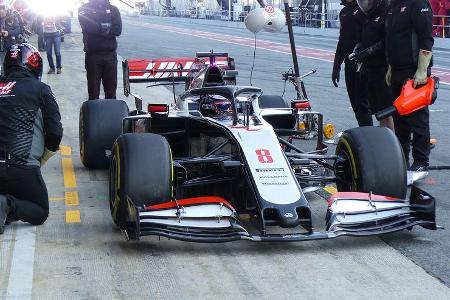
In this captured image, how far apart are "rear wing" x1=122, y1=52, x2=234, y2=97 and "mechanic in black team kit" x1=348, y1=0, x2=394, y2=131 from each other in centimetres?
175

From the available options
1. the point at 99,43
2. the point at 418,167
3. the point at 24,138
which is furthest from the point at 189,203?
the point at 99,43

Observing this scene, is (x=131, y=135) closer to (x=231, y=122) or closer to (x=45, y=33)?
(x=231, y=122)

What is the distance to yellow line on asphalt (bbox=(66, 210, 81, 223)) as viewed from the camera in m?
7.34

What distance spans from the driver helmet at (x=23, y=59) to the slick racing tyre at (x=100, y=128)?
177 cm

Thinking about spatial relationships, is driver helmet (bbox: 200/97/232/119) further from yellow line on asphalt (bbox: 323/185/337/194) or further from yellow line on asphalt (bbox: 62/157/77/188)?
yellow line on asphalt (bbox: 62/157/77/188)

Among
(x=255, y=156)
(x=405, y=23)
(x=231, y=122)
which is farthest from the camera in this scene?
(x=405, y=23)

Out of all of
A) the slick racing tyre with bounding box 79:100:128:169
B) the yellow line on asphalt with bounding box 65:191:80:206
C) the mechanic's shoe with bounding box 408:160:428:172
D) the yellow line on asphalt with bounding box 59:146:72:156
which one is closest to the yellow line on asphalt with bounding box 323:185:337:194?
the mechanic's shoe with bounding box 408:160:428:172

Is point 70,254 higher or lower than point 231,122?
lower

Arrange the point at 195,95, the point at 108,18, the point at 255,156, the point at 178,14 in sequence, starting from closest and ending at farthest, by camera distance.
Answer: the point at 255,156
the point at 195,95
the point at 108,18
the point at 178,14

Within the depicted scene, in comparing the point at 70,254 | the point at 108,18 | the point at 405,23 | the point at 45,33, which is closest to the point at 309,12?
the point at 45,33

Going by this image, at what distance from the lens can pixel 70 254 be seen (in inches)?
249

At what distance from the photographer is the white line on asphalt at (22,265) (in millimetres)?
5523

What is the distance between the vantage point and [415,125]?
8.90 m

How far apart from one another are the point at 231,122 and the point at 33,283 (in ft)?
7.48
